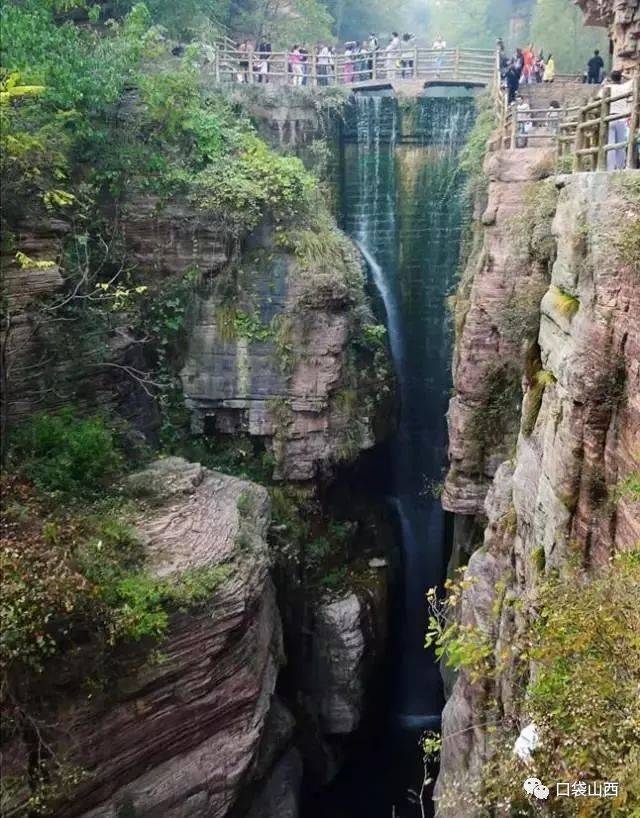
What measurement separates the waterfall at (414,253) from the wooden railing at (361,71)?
79.7 inches

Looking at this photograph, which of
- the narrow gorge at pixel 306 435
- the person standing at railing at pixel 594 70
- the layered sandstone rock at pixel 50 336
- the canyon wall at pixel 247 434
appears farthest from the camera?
the person standing at railing at pixel 594 70

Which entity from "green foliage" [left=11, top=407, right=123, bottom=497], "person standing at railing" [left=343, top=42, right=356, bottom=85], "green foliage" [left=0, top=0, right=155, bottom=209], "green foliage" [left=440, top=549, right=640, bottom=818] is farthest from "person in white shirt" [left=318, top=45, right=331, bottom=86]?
"green foliage" [left=440, top=549, right=640, bottom=818]

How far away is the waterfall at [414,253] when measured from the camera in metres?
18.1

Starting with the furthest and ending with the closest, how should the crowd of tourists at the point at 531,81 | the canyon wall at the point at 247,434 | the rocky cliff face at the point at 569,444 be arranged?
the crowd of tourists at the point at 531,81
the canyon wall at the point at 247,434
the rocky cliff face at the point at 569,444

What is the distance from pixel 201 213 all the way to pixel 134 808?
10867mm

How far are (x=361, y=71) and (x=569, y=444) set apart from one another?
55.9 feet

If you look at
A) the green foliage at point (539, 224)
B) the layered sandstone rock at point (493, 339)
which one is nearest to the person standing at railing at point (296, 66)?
the layered sandstone rock at point (493, 339)

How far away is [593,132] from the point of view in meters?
9.35

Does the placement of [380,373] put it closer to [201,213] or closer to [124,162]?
[201,213]

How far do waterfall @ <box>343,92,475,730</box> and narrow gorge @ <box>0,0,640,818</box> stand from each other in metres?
0.08

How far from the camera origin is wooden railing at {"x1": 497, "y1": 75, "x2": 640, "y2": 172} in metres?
7.42

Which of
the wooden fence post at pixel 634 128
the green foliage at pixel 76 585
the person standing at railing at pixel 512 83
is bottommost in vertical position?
the green foliage at pixel 76 585

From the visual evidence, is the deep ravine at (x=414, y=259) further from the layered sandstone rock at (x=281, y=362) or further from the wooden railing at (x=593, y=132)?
the layered sandstone rock at (x=281, y=362)

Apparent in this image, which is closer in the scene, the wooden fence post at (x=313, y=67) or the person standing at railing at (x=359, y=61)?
the wooden fence post at (x=313, y=67)
